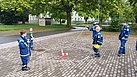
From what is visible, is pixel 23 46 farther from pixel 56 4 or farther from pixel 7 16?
pixel 7 16

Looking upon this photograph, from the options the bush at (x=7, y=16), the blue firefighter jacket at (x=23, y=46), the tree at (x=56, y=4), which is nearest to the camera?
the blue firefighter jacket at (x=23, y=46)

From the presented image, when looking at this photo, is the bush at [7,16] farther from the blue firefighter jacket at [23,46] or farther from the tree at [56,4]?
the blue firefighter jacket at [23,46]

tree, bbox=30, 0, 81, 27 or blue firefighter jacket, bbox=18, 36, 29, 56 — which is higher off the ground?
tree, bbox=30, 0, 81, 27

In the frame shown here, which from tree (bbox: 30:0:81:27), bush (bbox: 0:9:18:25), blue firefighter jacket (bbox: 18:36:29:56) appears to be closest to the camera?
blue firefighter jacket (bbox: 18:36:29:56)

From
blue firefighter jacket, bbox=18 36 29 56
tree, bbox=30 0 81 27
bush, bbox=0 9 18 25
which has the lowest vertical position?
blue firefighter jacket, bbox=18 36 29 56

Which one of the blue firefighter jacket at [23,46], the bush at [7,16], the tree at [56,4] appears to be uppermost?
the tree at [56,4]

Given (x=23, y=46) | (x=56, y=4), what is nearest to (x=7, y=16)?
(x=56, y=4)

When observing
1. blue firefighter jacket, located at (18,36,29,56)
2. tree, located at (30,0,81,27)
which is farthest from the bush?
blue firefighter jacket, located at (18,36,29,56)

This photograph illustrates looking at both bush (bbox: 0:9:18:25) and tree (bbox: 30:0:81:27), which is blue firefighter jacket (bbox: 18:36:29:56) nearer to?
tree (bbox: 30:0:81:27)

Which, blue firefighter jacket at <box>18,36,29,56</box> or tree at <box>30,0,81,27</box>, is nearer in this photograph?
blue firefighter jacket at <box>18,36,29,56</box>

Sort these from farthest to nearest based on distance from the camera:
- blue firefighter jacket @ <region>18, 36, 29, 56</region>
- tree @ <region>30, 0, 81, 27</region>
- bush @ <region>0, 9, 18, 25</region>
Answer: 1. bush @ <region>0, 9, 18, 25</region>
2. tree @ <region>30, 0, 81, 27</region>
3. blue firefighter jacket @ <region>18, 36, 29, 56</region>

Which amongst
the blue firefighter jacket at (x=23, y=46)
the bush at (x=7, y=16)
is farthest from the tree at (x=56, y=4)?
A: the blue firefighter jacket at (x=23, y=46)

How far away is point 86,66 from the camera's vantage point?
7645 millimetres

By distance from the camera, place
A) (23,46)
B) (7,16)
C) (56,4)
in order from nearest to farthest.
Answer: (23,46) → (56,4) → (7,16)
